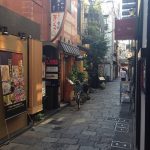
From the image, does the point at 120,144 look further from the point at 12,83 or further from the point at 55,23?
the point at 55,23

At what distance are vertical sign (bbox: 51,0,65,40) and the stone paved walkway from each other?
3.78m

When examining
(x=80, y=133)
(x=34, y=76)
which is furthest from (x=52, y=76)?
(x=80, y=133)

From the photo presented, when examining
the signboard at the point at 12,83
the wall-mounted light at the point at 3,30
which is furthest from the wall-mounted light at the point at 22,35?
the wall-mounted light at the point at 3,30

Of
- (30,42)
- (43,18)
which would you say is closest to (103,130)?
(30,42)

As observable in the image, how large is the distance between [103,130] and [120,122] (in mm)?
1691

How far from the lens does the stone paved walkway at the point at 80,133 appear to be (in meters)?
8.07

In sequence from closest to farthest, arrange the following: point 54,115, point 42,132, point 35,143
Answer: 1. point 35,143
2. point 42,132
3. point 54,115

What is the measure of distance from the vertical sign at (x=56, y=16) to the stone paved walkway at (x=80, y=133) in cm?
378

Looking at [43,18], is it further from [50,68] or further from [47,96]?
[47,96]

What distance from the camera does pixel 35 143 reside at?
8.23m

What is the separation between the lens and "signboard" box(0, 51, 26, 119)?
26.7 feet

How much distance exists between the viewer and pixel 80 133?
9.51 meters

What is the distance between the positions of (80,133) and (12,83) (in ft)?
9.05

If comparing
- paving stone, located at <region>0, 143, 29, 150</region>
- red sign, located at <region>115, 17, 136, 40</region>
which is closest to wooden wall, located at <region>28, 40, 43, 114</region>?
paving stone, located at <region>0, 143, 29, 150</region>
